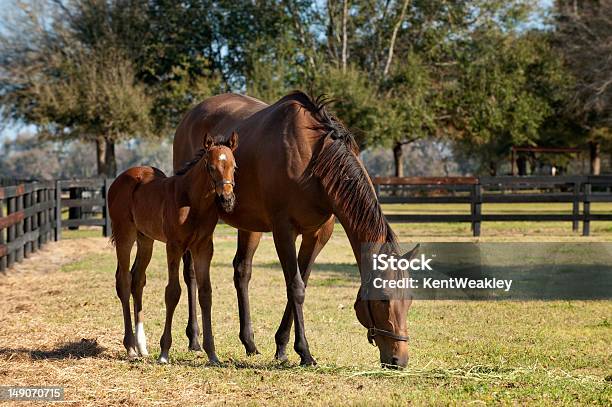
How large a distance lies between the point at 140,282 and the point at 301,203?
1653 millimetres

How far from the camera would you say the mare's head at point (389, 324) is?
5.83m

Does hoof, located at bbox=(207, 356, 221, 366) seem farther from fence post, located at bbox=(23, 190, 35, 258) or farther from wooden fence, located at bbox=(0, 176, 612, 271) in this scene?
fence post, located at bbox=(23, 190, 35, 258)

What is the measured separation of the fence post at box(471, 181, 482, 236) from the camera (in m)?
19.4

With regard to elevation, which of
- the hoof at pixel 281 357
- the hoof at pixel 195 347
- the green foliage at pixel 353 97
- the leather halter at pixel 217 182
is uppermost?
the green foliage at pixel 353 97

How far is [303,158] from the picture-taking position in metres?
6.61

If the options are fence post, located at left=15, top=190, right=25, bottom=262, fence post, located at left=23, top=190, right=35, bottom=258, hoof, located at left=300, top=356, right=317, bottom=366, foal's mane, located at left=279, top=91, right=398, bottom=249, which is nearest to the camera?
foal's mane, located at left=279, top=91, right=398, bottom=249

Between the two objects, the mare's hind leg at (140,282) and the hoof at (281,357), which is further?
the mare's hind leg at (140,282)

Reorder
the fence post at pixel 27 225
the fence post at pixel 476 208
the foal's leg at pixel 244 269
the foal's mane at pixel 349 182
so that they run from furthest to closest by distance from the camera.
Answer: the fence post at pixel 476 208, the fence post at pixel 27 225, the foal's leg at pixel 244 269, the foal's mane at pixel 349 182

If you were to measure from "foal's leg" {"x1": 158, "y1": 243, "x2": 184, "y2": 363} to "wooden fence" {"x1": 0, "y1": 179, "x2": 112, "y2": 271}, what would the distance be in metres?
6.63

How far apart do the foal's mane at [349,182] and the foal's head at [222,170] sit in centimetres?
73

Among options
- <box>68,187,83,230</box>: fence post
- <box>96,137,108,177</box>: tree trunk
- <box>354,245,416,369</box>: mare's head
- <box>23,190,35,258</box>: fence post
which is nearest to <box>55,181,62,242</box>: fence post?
<box>68,187,83,230</box>: fence post

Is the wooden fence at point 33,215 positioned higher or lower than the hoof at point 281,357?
higher

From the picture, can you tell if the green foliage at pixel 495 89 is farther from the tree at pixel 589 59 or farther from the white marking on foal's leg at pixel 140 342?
the white marking on foal's leg at pixel 140 342

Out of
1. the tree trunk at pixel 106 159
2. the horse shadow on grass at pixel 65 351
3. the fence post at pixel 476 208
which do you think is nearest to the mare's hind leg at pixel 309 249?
the horse shadow on grass at pixel 65 351
